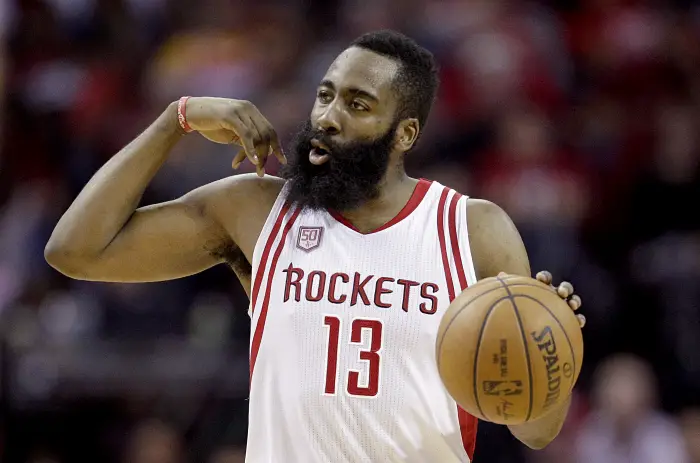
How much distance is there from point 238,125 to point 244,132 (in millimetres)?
38

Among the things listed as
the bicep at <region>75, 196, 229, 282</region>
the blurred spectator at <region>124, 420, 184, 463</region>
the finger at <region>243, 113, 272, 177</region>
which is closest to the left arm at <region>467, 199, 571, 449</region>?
the finger at <region>243, 113, 272, 177</region>

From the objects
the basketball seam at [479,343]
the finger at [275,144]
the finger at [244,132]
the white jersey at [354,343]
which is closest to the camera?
the basketball seam at [479,343]

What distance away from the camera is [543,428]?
437 cm

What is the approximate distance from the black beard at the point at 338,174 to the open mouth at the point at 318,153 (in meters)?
0.01

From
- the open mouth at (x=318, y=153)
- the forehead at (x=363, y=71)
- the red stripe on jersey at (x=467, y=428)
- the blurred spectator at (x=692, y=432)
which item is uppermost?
the forehead at (x=363, y=71)

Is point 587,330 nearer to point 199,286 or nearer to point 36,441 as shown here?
point 199,286

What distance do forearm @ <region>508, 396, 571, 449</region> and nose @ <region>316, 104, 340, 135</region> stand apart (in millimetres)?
1419

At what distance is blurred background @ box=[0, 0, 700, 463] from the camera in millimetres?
8320

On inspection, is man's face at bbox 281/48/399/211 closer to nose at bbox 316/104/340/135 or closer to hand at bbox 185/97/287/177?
nose at bbox 316/104/340/135

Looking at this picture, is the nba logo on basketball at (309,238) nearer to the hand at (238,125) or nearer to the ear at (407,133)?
the hand at (238,125)

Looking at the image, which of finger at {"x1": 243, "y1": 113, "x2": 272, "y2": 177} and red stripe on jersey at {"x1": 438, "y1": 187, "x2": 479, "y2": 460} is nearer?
red stripe on jersey at {"x1": 438, "y1": 187, "x2": 479, "y2": 460}

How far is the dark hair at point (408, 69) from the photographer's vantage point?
4578 millimetres

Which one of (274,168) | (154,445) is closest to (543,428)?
(154,445)

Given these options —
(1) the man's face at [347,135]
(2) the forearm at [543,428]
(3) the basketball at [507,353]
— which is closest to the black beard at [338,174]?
(1) the man's face at [347,135]
